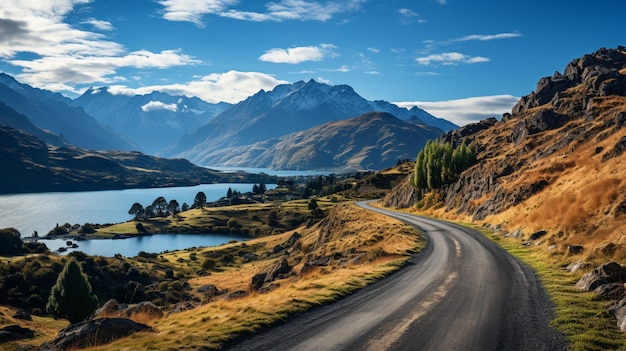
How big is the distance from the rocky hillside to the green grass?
6187 millimetres

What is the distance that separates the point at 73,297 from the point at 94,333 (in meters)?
41.1

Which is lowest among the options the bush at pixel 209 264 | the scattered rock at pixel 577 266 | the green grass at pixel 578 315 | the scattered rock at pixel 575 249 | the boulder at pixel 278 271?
the bush at pixel 209 264

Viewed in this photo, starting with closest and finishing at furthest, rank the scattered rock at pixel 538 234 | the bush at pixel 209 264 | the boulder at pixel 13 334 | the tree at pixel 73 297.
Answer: the boulder at pixel 13 334 < the scattered rock at pixel 538 234 < the tree at pixel 73 297 < the bush at pixel 209 264

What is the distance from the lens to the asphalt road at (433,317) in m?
13.7

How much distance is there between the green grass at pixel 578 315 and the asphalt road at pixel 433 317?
0.47 meters

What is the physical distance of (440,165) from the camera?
97375 mm

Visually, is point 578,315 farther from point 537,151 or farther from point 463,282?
point 537,151

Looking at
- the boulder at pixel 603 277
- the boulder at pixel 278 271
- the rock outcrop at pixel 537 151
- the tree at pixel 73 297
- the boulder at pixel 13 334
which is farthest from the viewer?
the rock outcrop at pixel 537 151

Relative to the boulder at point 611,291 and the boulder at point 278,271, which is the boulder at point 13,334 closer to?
the boulder at point 278,271

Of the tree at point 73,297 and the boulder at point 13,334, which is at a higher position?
the boulder at point 13,334

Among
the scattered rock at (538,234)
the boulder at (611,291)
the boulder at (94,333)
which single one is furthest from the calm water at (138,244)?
the boulder at (611,291)

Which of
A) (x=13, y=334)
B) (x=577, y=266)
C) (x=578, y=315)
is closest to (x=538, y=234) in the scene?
(x=577, y=266)

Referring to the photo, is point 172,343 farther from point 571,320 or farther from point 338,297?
point 571,320

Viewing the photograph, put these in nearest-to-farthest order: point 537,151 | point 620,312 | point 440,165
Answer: point 620,312, point 537,151, point 440,165
